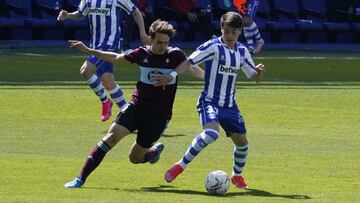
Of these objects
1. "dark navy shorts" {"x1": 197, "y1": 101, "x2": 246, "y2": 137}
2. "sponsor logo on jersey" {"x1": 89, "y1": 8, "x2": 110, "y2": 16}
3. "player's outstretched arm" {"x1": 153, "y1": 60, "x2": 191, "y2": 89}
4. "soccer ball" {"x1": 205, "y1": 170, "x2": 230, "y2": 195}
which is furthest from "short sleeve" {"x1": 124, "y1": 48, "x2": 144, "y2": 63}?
"sponsor logo on jersey" {"x1": 89, "y1": 8, "x2": 110, "y2": 16}

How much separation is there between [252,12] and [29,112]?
12995 mm

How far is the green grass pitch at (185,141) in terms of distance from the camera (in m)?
13.0

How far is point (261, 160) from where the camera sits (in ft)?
52.1

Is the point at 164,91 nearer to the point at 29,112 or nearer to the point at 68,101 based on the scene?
the point at 29,112

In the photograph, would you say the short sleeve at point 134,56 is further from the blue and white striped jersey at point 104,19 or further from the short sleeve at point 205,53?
the blue and white striped jersey at point 104,19

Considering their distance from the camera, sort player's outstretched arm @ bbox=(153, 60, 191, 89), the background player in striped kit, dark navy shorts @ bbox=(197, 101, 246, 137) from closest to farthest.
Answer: player's outstretched arm @ bbox=(153, 60, 191, 89) → dark navy shorts @ bbox=(197, 101, 246, 137) → the background player in striped kit

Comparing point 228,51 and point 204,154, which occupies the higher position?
point 228,51

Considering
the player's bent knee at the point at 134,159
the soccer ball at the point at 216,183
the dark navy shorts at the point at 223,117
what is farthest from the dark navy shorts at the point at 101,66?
the soccer ball at the point at 216,183

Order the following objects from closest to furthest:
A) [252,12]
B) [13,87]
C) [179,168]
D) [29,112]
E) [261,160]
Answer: [179,168] → [261,160] → [29,112] → [13,87] → [252,12]

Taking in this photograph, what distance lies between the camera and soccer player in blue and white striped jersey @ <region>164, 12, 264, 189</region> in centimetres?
1331

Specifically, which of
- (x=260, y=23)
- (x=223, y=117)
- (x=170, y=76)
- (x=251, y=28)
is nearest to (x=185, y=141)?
(x=223, y=117)

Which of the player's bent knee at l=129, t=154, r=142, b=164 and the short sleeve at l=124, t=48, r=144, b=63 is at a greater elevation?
the short sleeve at l=124, t=48, r=144, b=63

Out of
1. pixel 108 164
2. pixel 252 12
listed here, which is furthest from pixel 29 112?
pixel 252 12

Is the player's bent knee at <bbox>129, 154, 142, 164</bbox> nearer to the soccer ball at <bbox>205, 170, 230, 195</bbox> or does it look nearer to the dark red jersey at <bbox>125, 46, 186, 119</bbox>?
the dark red jersey at <bbox>125, 46, 186, 119</bbox>
